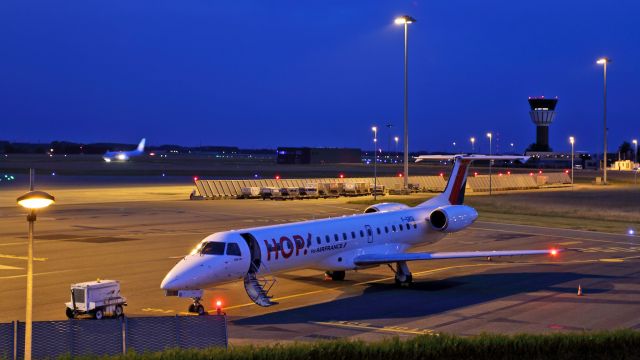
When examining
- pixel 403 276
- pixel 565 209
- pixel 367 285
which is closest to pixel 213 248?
pixel 367 285

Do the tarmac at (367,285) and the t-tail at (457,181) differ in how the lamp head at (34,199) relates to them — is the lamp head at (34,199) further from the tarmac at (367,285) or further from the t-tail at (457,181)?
the t-tail at (457,181)

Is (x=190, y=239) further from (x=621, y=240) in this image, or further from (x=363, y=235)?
(x=621, y=240)

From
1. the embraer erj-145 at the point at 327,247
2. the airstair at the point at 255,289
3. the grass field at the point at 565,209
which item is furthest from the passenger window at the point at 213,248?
the grass field at the point at 565,209

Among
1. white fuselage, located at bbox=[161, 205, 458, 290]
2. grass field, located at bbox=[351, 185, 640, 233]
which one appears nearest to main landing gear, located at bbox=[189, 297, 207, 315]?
white fuselage, located at bbox=[161, 205, 458, 290]

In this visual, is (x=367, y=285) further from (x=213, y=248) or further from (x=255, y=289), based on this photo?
(x=213, y=248)

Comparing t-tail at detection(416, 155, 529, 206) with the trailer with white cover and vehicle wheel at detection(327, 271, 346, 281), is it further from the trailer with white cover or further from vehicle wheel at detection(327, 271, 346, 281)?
the trailer with white cover

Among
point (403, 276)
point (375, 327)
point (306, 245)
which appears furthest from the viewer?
point (403, 276)

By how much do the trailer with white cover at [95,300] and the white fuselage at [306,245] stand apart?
1.51 m

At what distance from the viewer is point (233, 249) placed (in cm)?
2325

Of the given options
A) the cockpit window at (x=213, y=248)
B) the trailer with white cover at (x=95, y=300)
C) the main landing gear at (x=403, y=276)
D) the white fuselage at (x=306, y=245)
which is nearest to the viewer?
the trailer with white cover at (x=95, y=300)

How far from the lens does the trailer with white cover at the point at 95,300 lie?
21781mm

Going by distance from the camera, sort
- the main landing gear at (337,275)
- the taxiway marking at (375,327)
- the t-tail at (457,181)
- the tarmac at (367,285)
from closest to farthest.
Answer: the taxiway marking at (375,327) < the tarmac at (367,285) < the main landing gear at (337,275) < the t-tail at (457,181)

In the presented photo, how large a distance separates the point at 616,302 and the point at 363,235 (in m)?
8.62

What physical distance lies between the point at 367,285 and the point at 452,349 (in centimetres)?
1371
